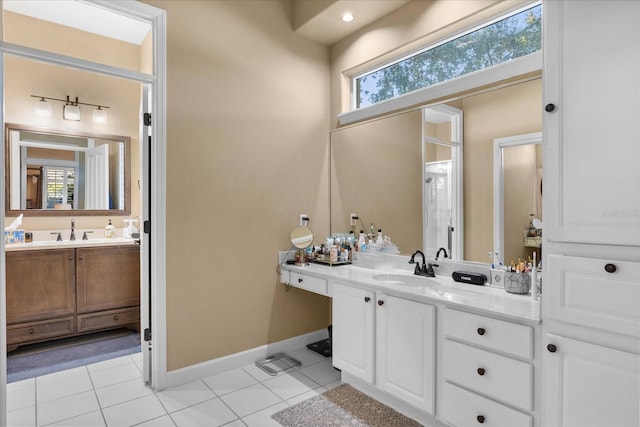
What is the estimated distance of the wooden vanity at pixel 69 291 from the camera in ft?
10.4

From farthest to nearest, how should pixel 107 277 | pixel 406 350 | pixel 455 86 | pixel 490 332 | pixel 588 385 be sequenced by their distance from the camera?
pixel 107 277 < pixel 455 86 < pixel 406 350 < pixel 490 332 < pixel 588 385

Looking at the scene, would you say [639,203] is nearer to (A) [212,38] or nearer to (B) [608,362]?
(B) [608,362]

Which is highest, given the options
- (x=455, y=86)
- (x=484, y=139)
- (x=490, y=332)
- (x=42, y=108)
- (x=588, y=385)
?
(x=42, y=108)

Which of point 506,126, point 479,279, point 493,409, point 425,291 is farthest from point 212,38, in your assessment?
point 493,409

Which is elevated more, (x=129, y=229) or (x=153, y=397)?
(x=129, y=229)

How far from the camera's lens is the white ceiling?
315cm

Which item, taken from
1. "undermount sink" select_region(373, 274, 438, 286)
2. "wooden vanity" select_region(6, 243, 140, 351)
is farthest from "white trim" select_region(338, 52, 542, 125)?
"wooden vanity" select_region(6, 243, 140, 351)

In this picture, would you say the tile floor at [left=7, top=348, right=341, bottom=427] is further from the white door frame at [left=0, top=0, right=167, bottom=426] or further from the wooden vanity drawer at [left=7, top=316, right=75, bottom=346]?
the wooden vanity drawer at [left=7, top=316, right=75, bottom=346]

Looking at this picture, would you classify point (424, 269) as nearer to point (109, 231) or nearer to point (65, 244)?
point (65, 244)

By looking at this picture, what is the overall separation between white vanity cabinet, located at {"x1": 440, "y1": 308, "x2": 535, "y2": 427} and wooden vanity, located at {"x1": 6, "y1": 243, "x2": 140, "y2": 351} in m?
3.12

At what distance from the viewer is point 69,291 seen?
3393mm

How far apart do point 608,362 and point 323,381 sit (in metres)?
1.79

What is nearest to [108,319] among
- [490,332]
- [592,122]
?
[490,332]

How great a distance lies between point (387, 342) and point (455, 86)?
5.71 feet
